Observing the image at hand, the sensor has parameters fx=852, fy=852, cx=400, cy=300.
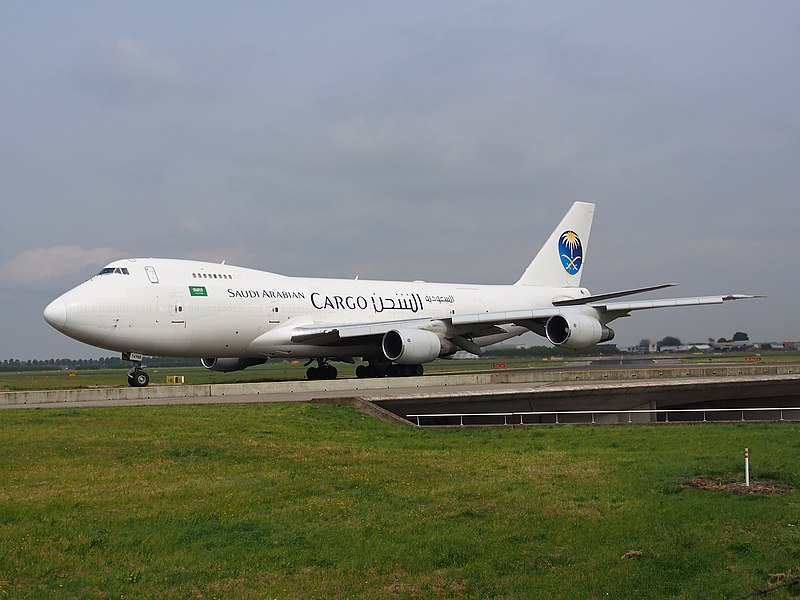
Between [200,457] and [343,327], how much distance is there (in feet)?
60.4

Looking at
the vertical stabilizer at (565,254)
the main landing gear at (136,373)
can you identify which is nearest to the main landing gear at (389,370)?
the main landing gear at (136,373)

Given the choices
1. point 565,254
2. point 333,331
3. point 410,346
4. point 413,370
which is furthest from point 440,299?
point 565,254

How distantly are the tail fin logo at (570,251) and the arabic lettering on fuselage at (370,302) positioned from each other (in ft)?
35.7

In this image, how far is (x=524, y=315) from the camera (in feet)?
112

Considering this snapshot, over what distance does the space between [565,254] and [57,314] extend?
1079 inches

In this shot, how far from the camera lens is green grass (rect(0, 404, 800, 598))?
792cm

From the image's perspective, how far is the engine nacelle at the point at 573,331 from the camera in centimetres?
3356

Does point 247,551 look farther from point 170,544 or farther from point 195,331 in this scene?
point 195,331

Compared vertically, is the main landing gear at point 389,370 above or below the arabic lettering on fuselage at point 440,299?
below

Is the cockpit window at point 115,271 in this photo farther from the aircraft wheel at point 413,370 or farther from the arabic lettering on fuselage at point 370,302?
the aircraft wheel at point 413,370

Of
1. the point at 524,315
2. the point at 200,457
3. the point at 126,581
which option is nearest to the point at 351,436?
the point at 200,457

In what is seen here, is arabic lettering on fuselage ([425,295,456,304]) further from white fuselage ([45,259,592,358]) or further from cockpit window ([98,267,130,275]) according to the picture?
cockpit window ([98,267,130,275])

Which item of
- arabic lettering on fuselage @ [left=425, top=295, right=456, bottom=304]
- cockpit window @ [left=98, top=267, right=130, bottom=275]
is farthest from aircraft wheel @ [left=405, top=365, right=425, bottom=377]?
cockpit window @ [left=98, top=267, right=130, bottom=275]

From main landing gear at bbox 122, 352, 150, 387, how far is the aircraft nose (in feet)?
8.59
